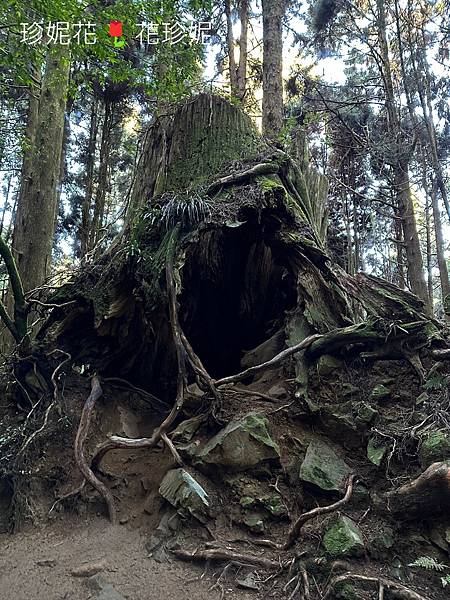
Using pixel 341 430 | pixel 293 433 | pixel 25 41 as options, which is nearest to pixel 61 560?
A: pixel 293 433

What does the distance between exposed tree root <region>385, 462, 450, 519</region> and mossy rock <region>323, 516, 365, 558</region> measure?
0.33 metres

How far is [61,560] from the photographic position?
3.38 m

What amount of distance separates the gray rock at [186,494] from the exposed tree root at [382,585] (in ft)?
3.70

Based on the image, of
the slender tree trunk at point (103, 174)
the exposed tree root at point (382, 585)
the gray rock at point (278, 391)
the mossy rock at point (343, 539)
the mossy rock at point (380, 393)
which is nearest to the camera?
the exposed tree root at point (382, 585)

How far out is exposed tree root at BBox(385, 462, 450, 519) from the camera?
2.70m

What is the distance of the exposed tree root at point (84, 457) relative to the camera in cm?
389

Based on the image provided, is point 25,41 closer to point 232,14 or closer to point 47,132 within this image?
point 47,132

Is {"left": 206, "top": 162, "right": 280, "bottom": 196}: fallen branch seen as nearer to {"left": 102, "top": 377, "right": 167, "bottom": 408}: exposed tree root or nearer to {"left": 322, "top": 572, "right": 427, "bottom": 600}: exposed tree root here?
{"left": 102, "top": 377, "right": 167, "bottom": 408}: exposed tree root

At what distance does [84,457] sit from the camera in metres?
4.10

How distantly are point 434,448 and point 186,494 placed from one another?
195cm

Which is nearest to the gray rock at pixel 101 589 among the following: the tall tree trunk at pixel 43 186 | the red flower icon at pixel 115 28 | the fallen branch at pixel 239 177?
the fallen branch at pixel 239 177

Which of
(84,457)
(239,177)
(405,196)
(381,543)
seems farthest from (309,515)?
(405,196)

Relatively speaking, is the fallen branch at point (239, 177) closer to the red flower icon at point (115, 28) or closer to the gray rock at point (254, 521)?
the red flower icon at point (115, 28)

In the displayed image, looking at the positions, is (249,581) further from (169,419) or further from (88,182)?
(88,182)
